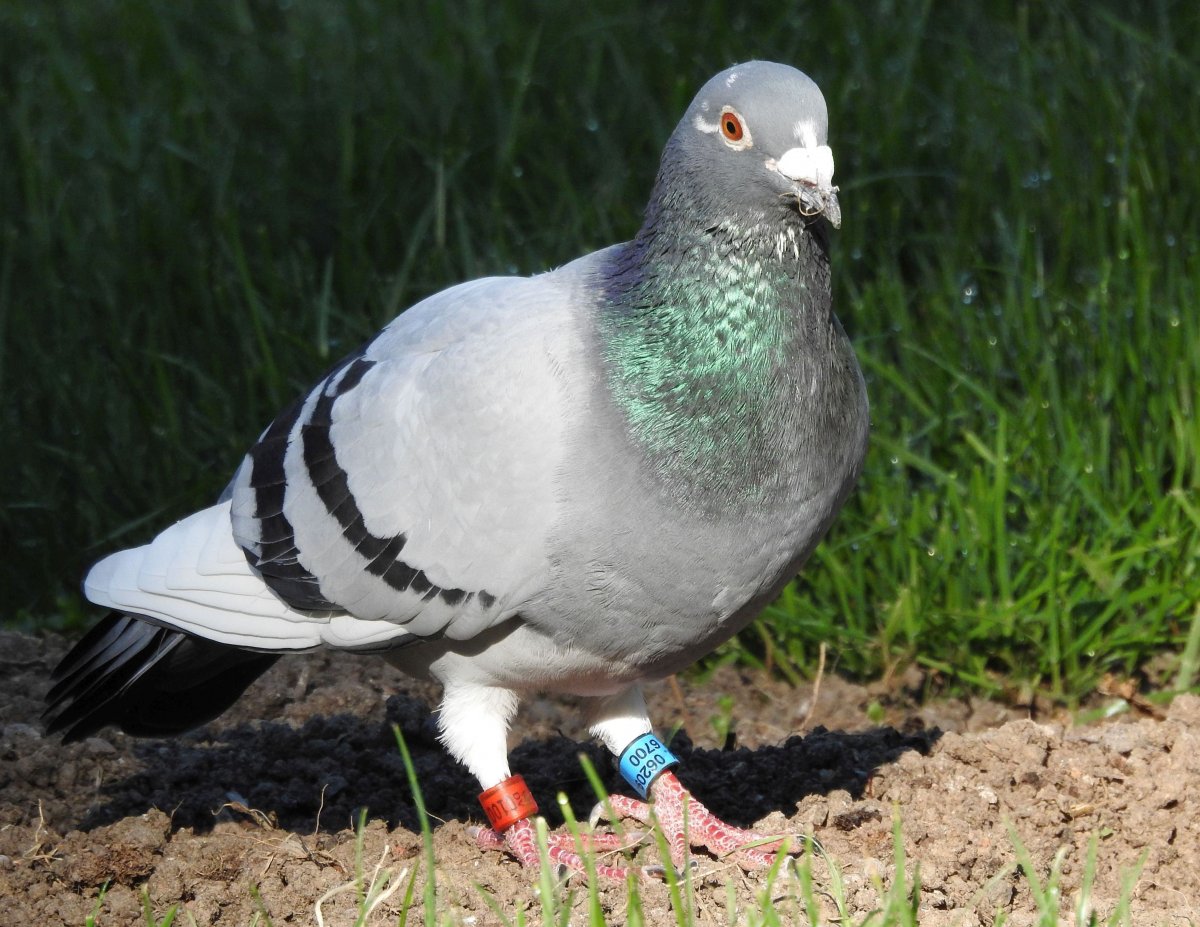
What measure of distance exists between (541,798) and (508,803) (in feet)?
1.58

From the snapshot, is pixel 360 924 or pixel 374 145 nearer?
pixel 360 924

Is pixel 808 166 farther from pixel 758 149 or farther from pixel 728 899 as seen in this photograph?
pixel 728 899

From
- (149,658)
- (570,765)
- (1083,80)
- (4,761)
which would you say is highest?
(1083,80)

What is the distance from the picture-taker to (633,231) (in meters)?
5.26

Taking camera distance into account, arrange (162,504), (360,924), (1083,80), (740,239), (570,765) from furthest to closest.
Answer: (1083,80)
(162,504)
(570,765)
(740,239)
(360,924)

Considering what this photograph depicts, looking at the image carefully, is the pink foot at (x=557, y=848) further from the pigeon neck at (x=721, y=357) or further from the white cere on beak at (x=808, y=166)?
the white cere on beak at (x=808, y=166)

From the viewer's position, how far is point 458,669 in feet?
10.5

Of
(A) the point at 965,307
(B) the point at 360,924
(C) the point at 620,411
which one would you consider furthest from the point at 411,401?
(A) the point at 965,307

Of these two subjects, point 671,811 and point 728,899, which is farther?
point 671,811

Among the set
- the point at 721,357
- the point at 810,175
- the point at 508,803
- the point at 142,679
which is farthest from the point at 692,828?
the point at 810,175

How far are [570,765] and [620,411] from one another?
45.2 inches

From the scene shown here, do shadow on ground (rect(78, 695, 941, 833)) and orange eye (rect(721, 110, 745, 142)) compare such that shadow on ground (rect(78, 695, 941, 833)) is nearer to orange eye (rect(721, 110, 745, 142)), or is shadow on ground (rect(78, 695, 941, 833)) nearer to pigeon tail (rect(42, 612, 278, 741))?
pigeon tail (rect(42, 612, 278, 741))

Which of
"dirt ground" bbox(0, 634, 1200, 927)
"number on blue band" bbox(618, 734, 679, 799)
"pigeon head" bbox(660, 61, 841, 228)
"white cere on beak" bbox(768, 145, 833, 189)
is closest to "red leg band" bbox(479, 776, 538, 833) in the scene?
"dirt ground" bbox(0, 634, 1200, 927)

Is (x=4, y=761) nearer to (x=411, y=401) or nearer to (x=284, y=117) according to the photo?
(x=411, y=401)
